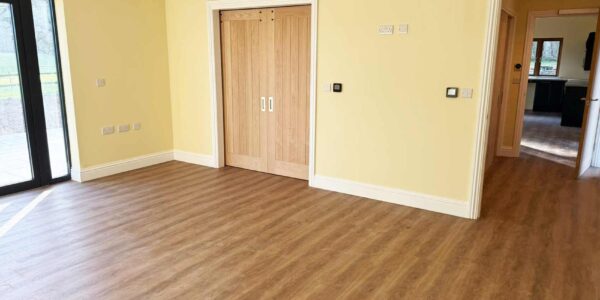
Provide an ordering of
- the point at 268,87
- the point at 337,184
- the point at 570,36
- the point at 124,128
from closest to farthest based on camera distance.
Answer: the point at 337,184 → the point at 268,87 → the point at 124,128 → the point at 570,36

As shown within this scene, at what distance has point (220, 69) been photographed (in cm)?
573

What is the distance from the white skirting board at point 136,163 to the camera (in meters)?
5.23

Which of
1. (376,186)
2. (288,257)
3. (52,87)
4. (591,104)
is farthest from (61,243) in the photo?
(591,104)

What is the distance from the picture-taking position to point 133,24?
5.52 meters

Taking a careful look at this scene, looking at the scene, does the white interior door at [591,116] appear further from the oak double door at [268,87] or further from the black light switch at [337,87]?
the oak double door at [268,87]

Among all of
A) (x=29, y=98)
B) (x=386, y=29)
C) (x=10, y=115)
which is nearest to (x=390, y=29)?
(x=386, y=29)

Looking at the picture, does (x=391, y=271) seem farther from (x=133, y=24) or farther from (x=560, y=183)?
(x=133, y=24)

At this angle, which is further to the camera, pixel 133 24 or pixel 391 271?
pixel 133 24

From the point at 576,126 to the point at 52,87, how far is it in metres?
10.0

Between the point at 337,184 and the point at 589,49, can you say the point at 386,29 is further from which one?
the point at 589,49

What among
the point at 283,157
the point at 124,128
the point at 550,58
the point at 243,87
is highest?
the point at 550,58

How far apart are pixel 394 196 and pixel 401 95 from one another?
42.5 inches

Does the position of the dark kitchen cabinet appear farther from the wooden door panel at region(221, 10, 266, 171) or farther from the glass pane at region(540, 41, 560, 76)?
the wooden door panel at region(221, 10, 266, 171)

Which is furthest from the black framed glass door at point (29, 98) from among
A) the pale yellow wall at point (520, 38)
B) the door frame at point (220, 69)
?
the pale yellow wall at point (520, 38)
